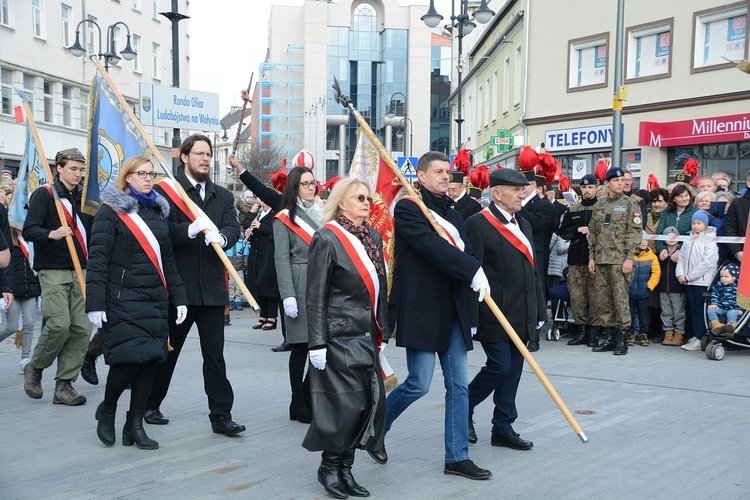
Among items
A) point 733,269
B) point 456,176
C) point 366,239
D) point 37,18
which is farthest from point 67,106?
point 366,239

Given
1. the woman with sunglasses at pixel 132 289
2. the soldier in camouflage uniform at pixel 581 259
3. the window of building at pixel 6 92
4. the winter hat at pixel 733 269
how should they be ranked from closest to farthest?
the woman with sunglasses at pixel 132 289, the winter hat at pixel 733 269, the soldier in camouflage uniform at pixel 581 259, the window of building at pixel 6 92

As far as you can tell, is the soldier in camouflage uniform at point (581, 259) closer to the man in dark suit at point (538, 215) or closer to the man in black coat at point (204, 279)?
the man in dark suit at point (538, 215)

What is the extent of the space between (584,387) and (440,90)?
277ft

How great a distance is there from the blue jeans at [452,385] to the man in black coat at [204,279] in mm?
1571

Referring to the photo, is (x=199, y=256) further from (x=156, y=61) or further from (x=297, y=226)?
(x=156, y=61)

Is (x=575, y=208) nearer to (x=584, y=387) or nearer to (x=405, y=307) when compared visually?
(x=584, y=387)

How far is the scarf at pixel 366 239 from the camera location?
203 inches

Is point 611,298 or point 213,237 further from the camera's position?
point 611,298

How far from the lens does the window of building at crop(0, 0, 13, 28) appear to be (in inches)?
1391

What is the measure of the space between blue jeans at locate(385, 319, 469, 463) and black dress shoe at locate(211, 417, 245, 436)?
Result: 4.78 feet

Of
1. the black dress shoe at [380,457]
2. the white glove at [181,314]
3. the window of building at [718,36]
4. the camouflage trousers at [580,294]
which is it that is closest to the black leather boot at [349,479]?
the black dress shoe at [380,457]

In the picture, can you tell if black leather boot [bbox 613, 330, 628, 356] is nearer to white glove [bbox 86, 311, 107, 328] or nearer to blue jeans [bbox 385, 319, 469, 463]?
blue jeans [bbox 385, 319, 469, 463]

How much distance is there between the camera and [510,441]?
602 cm

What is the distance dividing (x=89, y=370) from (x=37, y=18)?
34.0 meters
